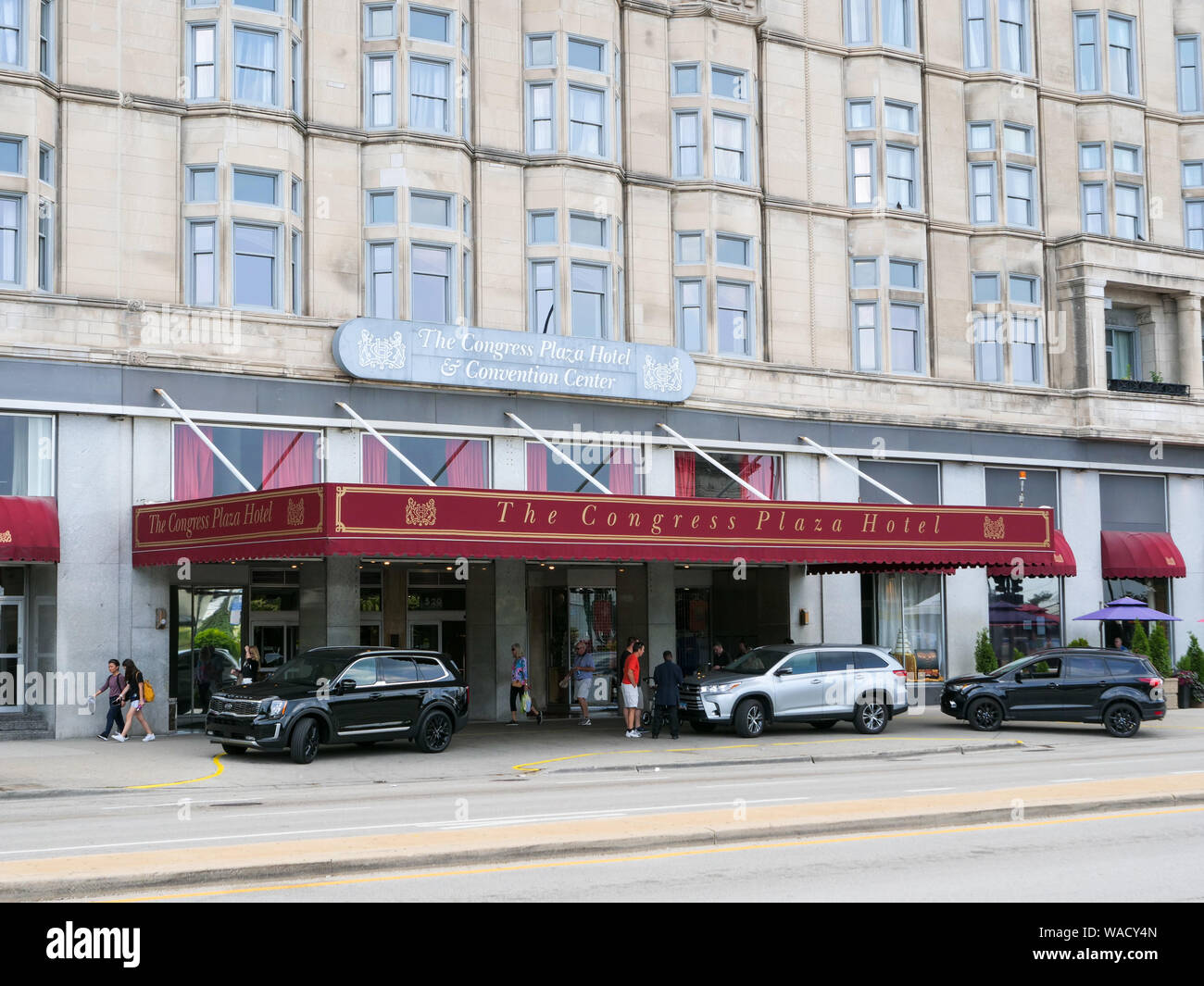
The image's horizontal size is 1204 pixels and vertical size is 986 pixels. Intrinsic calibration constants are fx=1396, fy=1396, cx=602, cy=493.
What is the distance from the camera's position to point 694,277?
33.1 meters

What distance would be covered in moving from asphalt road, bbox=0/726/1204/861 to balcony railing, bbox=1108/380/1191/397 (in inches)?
600

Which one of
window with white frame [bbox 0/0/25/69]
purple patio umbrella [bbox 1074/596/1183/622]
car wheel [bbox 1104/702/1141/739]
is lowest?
car wheel [bbox 1104/702/1141/739]

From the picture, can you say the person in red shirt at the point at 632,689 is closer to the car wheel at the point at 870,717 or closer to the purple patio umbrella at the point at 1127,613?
the car wheel at the point at 870,717

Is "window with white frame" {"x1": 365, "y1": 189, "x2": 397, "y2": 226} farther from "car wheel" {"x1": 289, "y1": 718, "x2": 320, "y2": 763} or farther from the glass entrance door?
"car wheel" {"x1": 289, "y1": 718, "x2": 320, "y2": 763}

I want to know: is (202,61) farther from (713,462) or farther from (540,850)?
(540,850)

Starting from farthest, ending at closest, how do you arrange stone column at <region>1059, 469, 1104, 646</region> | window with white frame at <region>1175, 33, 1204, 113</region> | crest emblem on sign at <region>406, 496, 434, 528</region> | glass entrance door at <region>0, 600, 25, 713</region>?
window with white frame at <region>1175, 33, 1204, 113</region>
stone column at <region>1059, 469, 1104, 646</region>
glass entrance door at <region>0, 600, 25, 713</region>
crest emblem on sign at <region>406, 496, 434, 528</region>

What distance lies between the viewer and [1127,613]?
114 feet

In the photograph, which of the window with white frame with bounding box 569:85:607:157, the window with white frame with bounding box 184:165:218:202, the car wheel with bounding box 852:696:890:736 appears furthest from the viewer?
the window with white frame with bounding box 569:85:607:157

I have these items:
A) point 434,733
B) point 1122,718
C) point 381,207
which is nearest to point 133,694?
point 434,733

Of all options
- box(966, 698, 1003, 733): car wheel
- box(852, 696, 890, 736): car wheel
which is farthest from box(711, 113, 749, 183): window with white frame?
box(966, 698, 1003, 733): car wheel

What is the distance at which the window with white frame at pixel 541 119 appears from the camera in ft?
103

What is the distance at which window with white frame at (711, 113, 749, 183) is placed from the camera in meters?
33.8

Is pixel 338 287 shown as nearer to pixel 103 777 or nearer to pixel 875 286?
pixel 103 777
